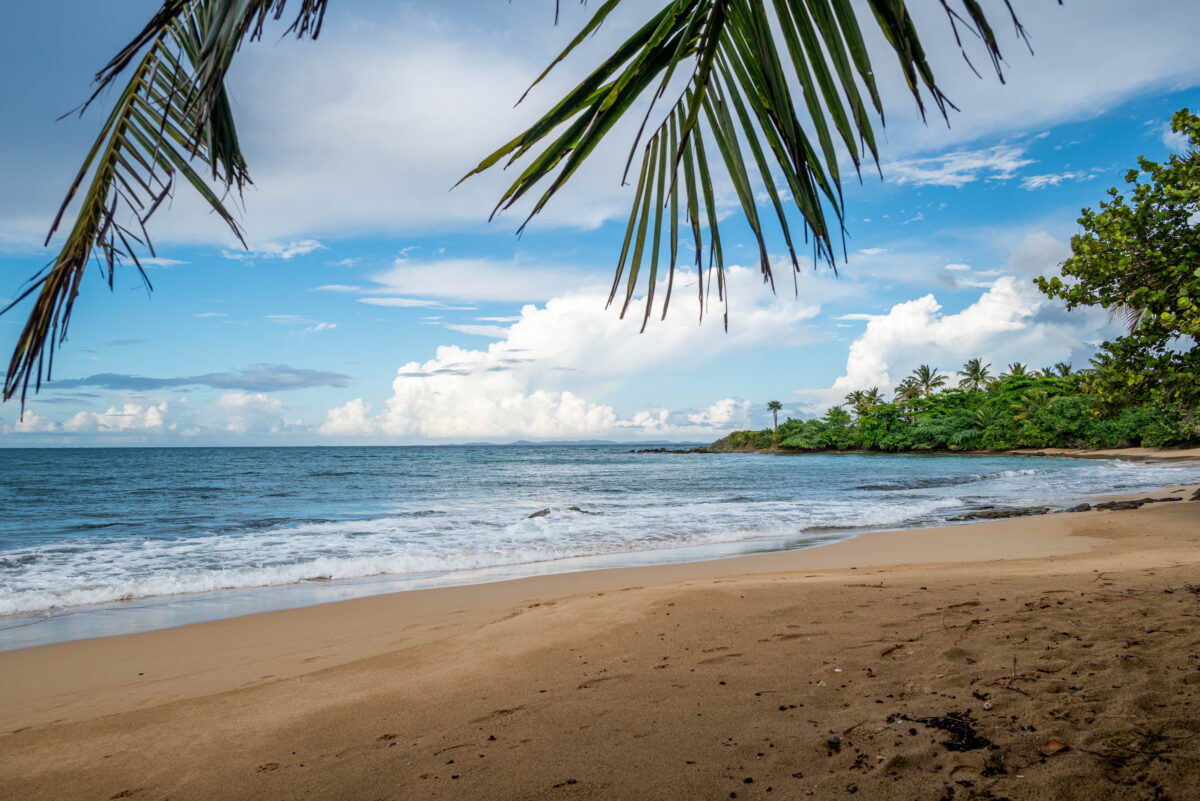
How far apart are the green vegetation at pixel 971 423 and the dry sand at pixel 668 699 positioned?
147 ft

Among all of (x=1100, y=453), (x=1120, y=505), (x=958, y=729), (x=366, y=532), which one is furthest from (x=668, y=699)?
(x=1100, y=453)

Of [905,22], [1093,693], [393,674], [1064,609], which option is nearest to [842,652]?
[1093,693]

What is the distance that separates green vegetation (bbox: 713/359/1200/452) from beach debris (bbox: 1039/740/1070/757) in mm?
46645

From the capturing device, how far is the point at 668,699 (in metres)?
3.34

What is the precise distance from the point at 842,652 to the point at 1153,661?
4.85ft

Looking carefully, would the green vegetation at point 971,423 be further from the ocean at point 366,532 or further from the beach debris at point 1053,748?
the beach debris at point 1053,748

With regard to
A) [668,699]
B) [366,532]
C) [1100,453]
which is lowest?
[1100,453]

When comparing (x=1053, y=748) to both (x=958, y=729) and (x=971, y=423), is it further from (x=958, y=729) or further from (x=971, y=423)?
(x=971, y=423)

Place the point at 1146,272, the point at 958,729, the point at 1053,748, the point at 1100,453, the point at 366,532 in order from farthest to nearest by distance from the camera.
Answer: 1. the point at 1100,453
2. the point at 366,532
3. the point at 1146,272
4. the point at 958,729
5. the point at 1053,748

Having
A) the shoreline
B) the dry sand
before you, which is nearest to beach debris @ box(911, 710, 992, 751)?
the dry sand

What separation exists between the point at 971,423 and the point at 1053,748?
223 feet

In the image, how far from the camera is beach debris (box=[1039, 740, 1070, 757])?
235 centimetres

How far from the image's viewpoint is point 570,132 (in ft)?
3.78

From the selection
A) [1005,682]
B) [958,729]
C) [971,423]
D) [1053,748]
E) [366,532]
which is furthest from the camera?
[971,423]
